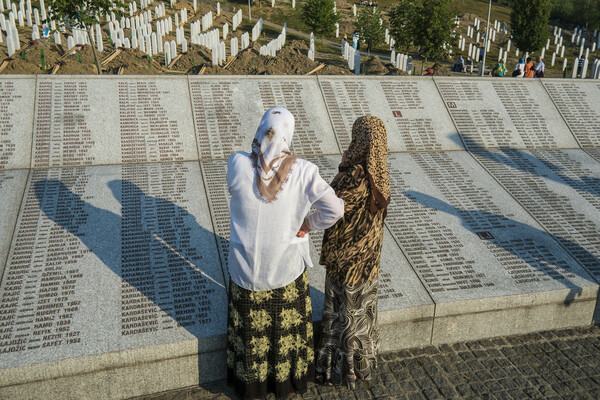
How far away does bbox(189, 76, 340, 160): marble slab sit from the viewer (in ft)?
25.1

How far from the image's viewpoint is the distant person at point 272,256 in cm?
335

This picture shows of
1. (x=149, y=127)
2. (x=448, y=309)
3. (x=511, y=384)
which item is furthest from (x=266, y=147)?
(x=149, y=127)

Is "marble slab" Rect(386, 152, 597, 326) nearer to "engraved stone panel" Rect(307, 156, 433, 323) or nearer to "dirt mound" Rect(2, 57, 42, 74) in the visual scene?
"engraved stone panel" Rect(307, 156, 433, 323)

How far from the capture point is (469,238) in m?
5.98

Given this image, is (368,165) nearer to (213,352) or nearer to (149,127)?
(213,352)

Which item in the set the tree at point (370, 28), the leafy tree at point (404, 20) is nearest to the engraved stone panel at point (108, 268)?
the leafy tree at point (404, 20)

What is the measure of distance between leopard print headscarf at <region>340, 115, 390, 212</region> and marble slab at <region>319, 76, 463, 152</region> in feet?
13.8

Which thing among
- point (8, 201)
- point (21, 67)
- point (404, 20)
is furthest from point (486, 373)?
point (404, 20)

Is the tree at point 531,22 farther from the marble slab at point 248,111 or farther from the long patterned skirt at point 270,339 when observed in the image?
the long patterned skirt at point 270,339

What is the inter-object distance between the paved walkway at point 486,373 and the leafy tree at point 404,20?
700 inches

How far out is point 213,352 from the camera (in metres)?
4.32

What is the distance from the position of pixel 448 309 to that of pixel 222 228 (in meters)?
2.69

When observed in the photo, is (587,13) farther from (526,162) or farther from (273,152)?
(273,152)

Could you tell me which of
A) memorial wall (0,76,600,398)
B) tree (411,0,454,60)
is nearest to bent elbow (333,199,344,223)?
memorial wall (0,76,600,398)
